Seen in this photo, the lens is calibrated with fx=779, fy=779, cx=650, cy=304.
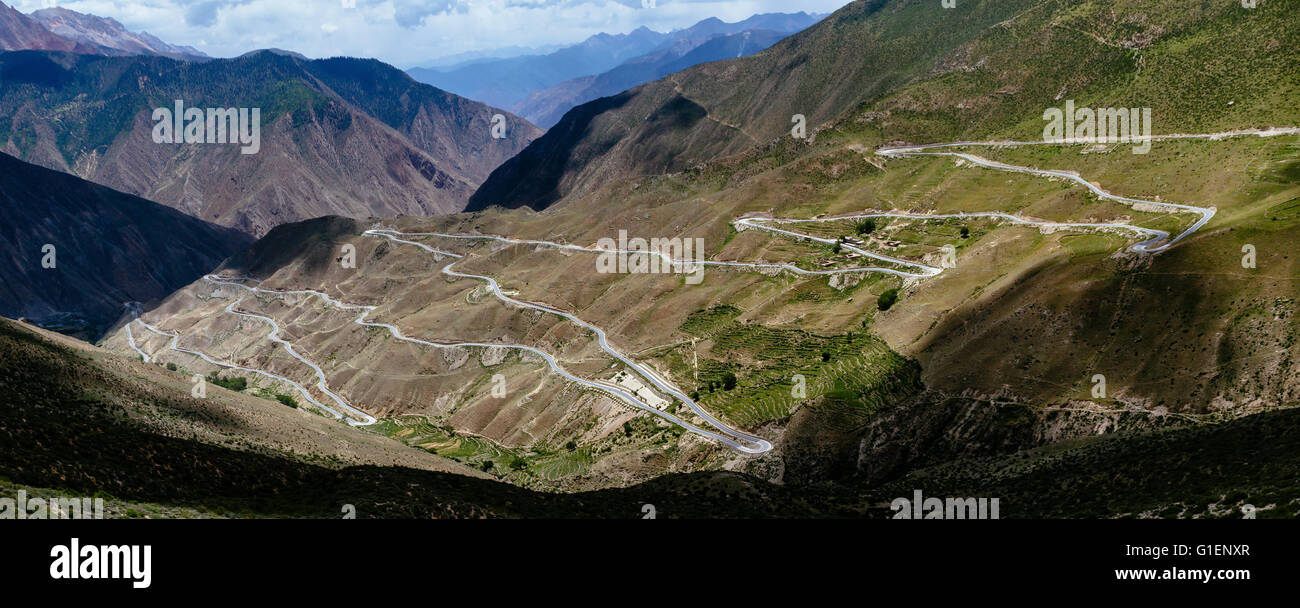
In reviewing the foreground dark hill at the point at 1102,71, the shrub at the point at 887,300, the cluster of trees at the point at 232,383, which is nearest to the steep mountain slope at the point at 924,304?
the shrub at the point at 887,300

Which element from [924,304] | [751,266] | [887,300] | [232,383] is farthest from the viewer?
[232,383]

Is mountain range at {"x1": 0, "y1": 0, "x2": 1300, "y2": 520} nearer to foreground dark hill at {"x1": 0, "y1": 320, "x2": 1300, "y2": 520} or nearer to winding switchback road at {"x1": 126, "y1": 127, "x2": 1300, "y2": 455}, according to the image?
foreground dark hill at {"x1": 0, "y1": 320, "x2": 1300, "y2": 520}

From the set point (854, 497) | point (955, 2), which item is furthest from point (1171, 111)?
point (955, 2)

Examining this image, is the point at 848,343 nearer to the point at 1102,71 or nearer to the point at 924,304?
the point at 924,304

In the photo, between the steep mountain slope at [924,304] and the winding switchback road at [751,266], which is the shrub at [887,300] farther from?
the winding switchback road at [751,266]

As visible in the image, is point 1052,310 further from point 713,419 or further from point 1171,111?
point 1171,111

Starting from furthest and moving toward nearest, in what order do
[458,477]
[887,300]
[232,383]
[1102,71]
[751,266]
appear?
[232,383]
[1102,71]
[751,266]
[887,300]
[458,477]

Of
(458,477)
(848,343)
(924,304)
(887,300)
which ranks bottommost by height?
(458,477)

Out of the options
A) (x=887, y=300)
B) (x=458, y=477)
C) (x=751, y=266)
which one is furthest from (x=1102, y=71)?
(x=458, y=477)

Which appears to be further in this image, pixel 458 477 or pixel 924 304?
pixel 924 304
